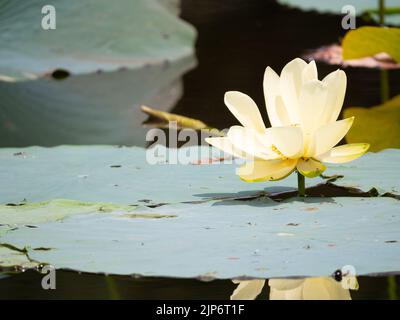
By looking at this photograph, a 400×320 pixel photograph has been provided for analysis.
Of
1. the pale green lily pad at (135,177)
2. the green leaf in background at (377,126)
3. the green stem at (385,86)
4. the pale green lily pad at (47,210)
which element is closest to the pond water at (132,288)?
the pale green lily pad at (47,210)

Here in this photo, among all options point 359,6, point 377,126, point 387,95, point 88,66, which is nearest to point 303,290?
point 377,126

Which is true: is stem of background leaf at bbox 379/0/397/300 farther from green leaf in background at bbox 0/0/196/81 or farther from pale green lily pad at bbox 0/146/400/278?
green leaf in background at bbox 0/0/196/81

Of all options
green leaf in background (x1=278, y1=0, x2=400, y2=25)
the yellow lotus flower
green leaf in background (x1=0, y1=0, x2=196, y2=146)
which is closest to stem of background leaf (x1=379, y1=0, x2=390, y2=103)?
green leaf in background (x1=278, y1=0, x2=400, y2=25)

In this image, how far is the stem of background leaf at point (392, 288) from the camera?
1278 mm

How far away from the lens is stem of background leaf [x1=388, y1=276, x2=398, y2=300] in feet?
4.19

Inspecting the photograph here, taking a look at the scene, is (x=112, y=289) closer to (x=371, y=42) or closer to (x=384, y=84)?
(x=371, y=42)

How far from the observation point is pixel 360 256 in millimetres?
1304

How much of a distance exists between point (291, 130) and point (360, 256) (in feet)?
0.94

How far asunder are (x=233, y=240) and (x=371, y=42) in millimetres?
1464

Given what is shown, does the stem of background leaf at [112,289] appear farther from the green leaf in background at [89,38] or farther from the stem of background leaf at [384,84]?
the green leaf in background at [89,38]

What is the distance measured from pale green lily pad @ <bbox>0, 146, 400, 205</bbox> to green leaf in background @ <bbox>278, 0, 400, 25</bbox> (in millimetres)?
2377

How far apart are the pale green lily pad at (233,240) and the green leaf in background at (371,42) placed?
1.13m
